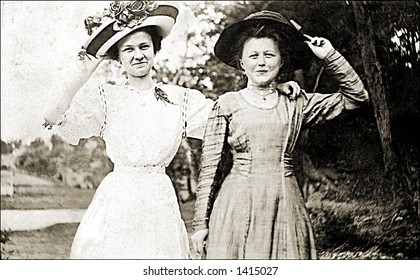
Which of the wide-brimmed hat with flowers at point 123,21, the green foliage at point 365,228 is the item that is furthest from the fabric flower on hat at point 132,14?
the green foliage at point 365,228

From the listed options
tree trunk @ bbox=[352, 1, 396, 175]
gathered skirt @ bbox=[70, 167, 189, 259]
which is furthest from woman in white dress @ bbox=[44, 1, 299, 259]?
tree trunk @ bbox=[352, 1, 396, 175]

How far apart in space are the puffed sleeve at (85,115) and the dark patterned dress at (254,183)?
Result: 39 cm

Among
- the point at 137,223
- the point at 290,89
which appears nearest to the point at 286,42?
the point at 290,89

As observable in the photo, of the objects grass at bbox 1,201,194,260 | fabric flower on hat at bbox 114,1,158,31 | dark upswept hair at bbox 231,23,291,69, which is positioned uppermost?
fabric flower on hat at bbox 114,1,158,31

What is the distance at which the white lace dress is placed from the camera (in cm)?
235

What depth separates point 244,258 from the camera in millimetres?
2338

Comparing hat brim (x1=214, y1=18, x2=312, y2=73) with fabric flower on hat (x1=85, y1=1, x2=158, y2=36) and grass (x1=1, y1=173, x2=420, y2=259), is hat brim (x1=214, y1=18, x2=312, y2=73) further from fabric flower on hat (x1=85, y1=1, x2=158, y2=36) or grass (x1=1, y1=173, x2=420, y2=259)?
grass (x1=1, y1=173, x2=420, y2=259)

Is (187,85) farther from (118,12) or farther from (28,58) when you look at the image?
(28,58)

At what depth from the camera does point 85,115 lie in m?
2.37

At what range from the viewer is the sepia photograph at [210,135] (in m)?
2.35
